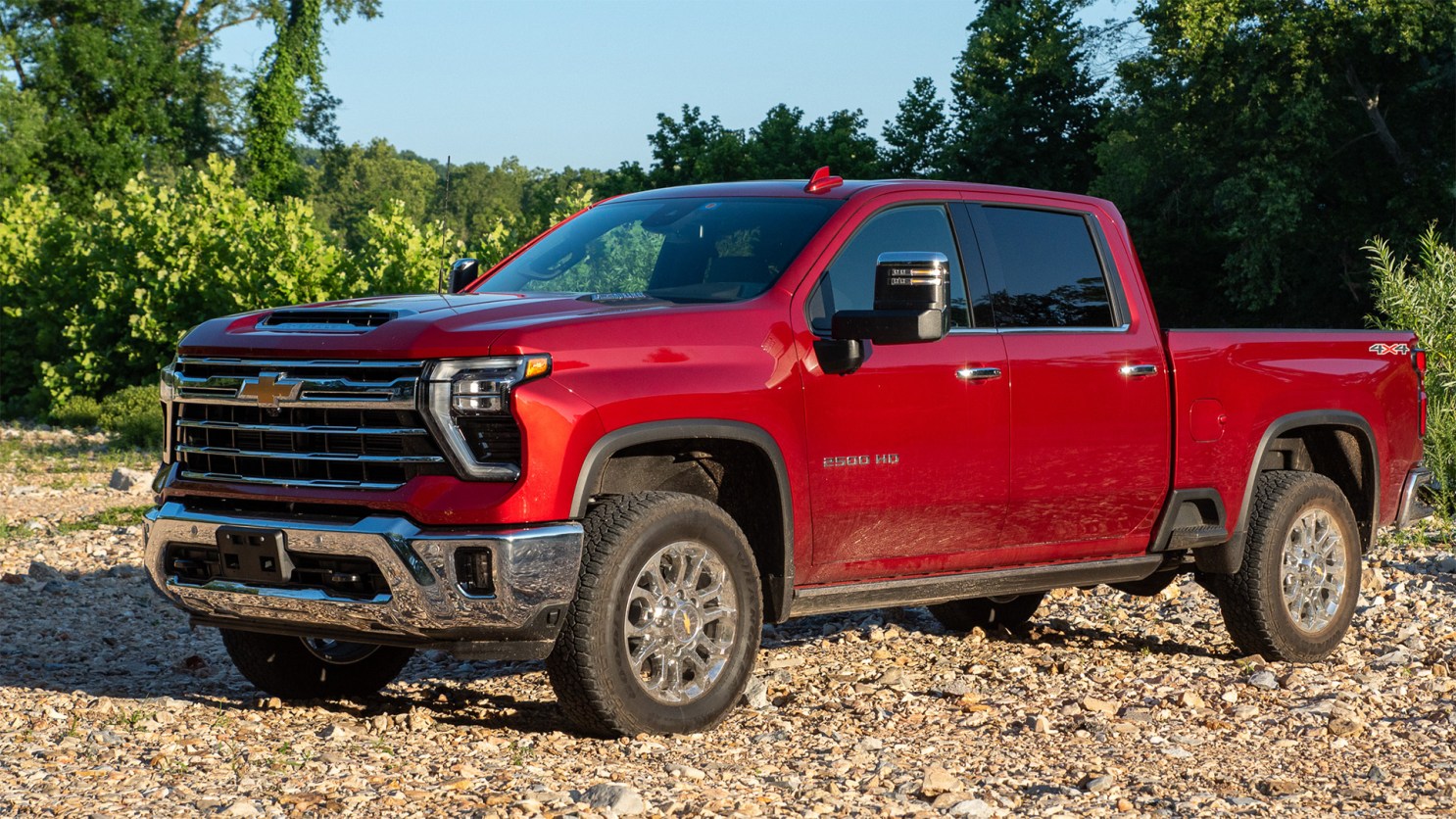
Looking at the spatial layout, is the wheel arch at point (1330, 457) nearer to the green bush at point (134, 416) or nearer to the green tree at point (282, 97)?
the green bush at point (134, 416)

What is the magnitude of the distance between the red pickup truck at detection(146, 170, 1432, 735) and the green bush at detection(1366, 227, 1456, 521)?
4.89 metres

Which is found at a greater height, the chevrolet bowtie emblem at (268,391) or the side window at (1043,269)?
the side window at (1043,269)

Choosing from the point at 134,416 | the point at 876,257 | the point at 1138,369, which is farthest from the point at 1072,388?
the point at 134,416

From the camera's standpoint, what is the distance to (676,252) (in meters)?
6.53

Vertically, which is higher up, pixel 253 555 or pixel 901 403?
pixel 901 403

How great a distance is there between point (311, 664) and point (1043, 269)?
133 inches

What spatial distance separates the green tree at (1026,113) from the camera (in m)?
53.0

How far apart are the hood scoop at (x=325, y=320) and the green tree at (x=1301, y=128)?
108 ft

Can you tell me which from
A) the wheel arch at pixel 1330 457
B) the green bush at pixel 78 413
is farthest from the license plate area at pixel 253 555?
the green bush at pixel 78 413

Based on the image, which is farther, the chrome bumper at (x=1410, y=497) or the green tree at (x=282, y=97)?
the green tree at (x=282, y=97)

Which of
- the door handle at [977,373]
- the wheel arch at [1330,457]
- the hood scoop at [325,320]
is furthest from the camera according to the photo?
the wheel arch at [1330,457]

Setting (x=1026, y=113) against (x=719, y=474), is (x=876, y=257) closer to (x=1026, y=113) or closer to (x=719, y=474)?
(x=719, y=474)

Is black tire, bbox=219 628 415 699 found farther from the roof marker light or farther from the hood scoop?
the roof marker light

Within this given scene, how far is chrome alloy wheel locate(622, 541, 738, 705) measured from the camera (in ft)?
18.8
